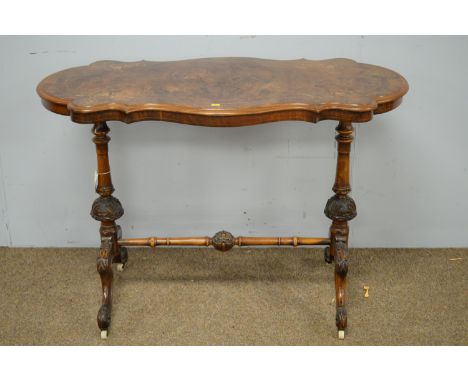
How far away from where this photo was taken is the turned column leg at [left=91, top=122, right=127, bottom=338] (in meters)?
2.75

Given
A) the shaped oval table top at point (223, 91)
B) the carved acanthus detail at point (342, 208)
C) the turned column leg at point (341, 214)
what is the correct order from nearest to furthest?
the shaped oval table top at point (223, 91), the turned column leg at point (341, 214), the carved acanthus detail at point (342, 208)

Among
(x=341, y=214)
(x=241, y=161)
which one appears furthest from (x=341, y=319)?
(x=241, y=161)

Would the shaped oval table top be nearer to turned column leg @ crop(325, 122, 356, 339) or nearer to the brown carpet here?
turned column leg @ crop(325, 122, 356, 339)

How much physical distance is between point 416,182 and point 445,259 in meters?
0.43

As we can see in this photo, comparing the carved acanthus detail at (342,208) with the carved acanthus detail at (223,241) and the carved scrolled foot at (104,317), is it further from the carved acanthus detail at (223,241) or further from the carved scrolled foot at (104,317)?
the carved scrolled foot at (104,317)

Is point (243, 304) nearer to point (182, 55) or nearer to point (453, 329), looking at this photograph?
point (453, 329)

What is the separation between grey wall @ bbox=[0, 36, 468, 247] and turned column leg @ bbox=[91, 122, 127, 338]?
0.42 meters

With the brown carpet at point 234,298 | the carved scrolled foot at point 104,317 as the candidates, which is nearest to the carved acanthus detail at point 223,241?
the brown carpet at point 234,298

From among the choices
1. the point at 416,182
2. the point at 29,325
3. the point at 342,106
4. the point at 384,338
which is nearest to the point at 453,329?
the point at 384,338

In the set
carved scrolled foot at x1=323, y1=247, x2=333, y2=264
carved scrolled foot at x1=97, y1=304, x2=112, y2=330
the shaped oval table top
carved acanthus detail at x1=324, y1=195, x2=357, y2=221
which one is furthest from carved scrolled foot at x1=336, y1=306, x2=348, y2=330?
carved scrolled foot at x1=97, y1=304, x2=112, y2=330

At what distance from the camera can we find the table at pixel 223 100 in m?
2.34

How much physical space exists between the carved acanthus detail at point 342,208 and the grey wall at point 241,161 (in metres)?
0.43

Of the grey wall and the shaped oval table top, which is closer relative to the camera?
the shaped oval table top

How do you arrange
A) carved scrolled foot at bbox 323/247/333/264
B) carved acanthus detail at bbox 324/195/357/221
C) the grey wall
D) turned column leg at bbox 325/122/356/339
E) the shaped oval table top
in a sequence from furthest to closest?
carved scrolled foot at bbox 323/247/333/264 < the grey wall < carved acanthus detail at bbox 324/195/357/221 < turned column leg at bbox 325/122/356/339 < the shaped oval table top
